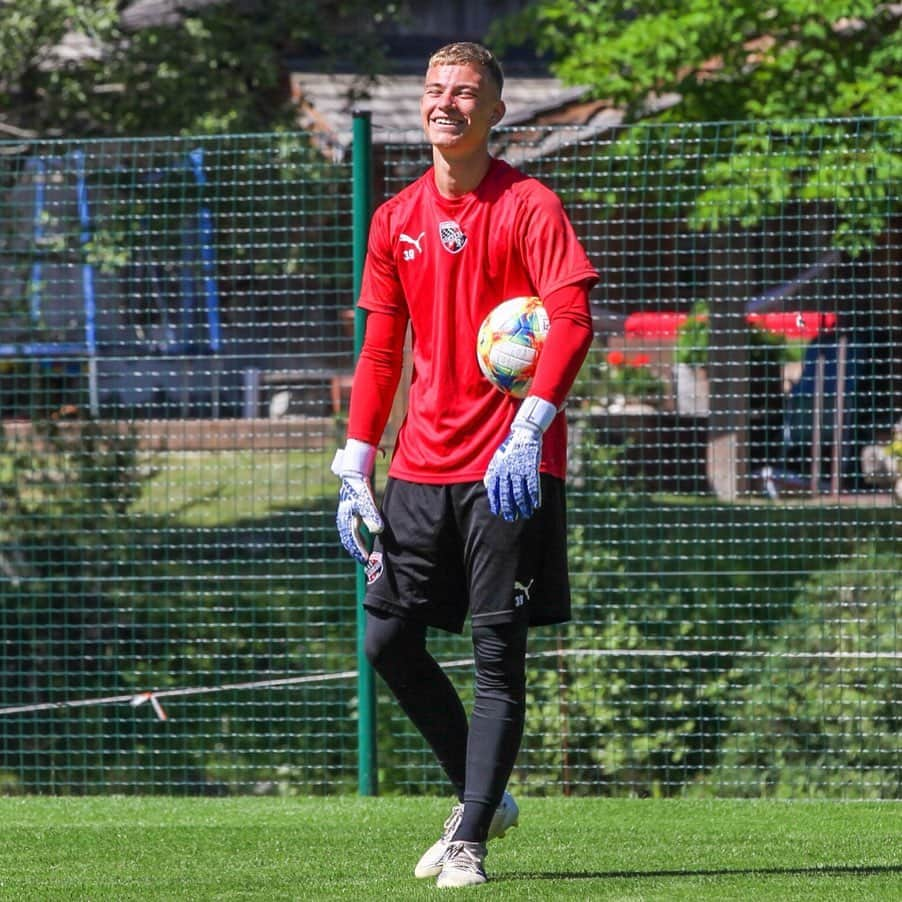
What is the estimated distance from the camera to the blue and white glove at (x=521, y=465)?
373 cm

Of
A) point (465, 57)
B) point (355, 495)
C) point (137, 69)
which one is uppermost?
point (137, 69)

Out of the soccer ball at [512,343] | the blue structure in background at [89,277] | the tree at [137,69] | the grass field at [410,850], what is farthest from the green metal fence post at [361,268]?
the tree at [137,69]

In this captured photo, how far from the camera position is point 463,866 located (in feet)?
12.9

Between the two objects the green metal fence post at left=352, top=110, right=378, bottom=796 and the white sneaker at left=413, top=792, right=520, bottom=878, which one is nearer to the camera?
the white sneaker at left=413, top=792, right=520, bottom=878

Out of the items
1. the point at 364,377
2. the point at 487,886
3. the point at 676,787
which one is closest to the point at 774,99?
the point at 676,787

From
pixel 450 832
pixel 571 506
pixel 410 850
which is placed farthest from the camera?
pixel 571 506

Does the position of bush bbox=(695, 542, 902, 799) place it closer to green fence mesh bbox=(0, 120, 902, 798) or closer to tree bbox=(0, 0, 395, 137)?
green fence mesh bbox=(0, 120, 902, 798)

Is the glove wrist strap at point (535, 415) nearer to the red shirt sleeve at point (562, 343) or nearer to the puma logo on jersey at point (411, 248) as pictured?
the red shirt sleeve at point (562, 343)

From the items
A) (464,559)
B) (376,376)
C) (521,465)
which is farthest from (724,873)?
(376,376)

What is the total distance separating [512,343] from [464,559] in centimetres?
54

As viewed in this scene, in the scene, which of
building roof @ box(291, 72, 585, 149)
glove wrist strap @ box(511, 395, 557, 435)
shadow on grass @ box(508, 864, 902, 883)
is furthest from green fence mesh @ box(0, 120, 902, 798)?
building roof @ box(291, 72, 585, 149)

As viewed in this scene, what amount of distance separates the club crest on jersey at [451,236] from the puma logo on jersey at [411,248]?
6 cm

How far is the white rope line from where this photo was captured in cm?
627

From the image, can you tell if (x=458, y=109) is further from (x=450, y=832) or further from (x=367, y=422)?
(x=450, y=832)
